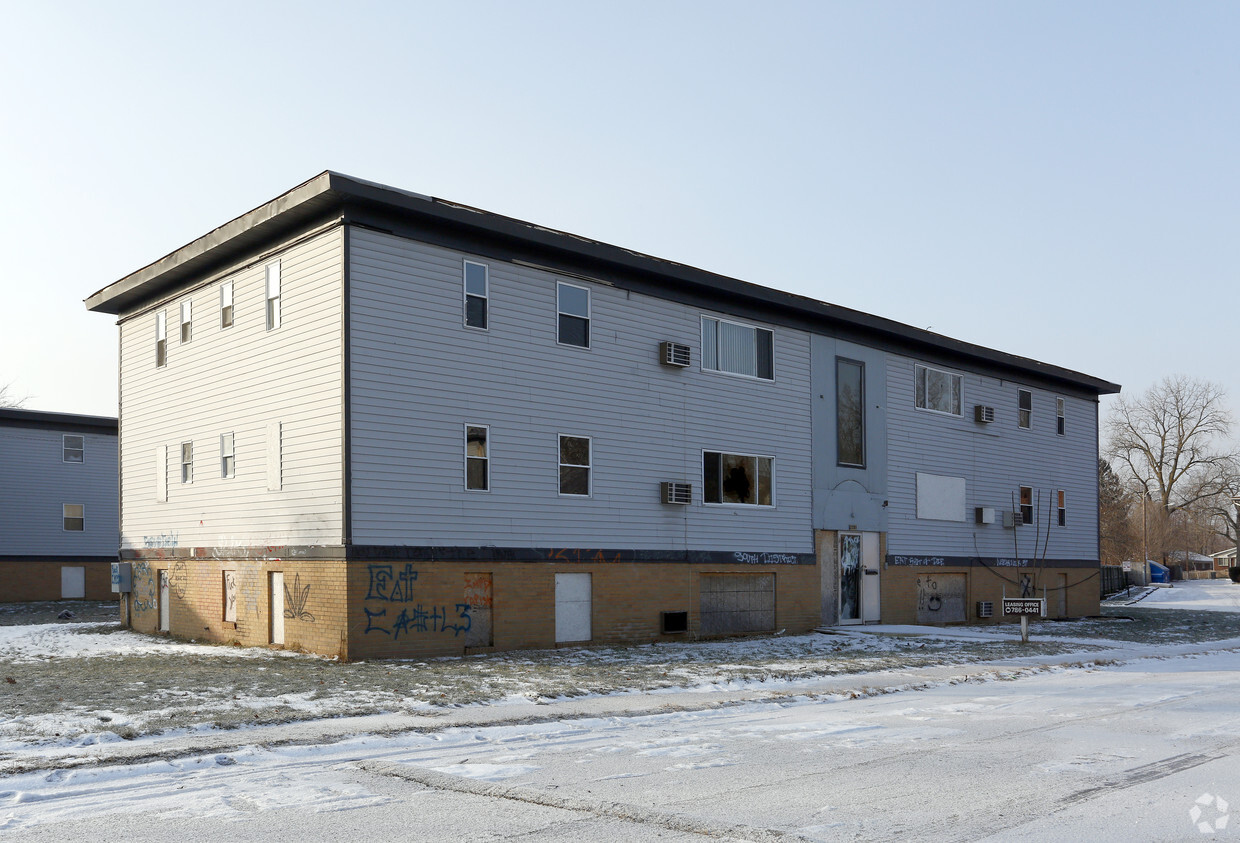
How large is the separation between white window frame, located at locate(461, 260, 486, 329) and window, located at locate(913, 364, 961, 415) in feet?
47.2

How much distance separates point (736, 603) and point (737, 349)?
19.3 ft

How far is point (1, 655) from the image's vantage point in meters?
19.5

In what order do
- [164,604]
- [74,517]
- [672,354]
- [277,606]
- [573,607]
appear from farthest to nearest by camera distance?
[74,517], [164,604], [672,354], [573,607], [277,606]

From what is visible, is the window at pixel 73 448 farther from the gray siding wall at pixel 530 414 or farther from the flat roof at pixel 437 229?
the gray siding wall at pixel 530 414

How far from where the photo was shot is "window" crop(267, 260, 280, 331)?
68.9ft

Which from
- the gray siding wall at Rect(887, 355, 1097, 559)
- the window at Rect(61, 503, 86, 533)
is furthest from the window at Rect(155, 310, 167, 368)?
the window at Rect(61, 503, 86, 533)

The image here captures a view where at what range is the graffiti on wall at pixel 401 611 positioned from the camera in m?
18.7

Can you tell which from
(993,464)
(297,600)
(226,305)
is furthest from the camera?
(993,464)

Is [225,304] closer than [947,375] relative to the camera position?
Yes

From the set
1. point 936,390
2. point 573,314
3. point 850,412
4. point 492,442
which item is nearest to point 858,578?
point 850,412

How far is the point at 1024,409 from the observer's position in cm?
3447

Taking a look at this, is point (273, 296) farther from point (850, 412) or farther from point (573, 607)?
point (850, 412)

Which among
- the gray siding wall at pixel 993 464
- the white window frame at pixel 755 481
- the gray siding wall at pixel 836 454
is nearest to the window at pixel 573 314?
the white window frame at pixel 755 481

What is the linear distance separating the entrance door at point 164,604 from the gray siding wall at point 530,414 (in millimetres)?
8528
